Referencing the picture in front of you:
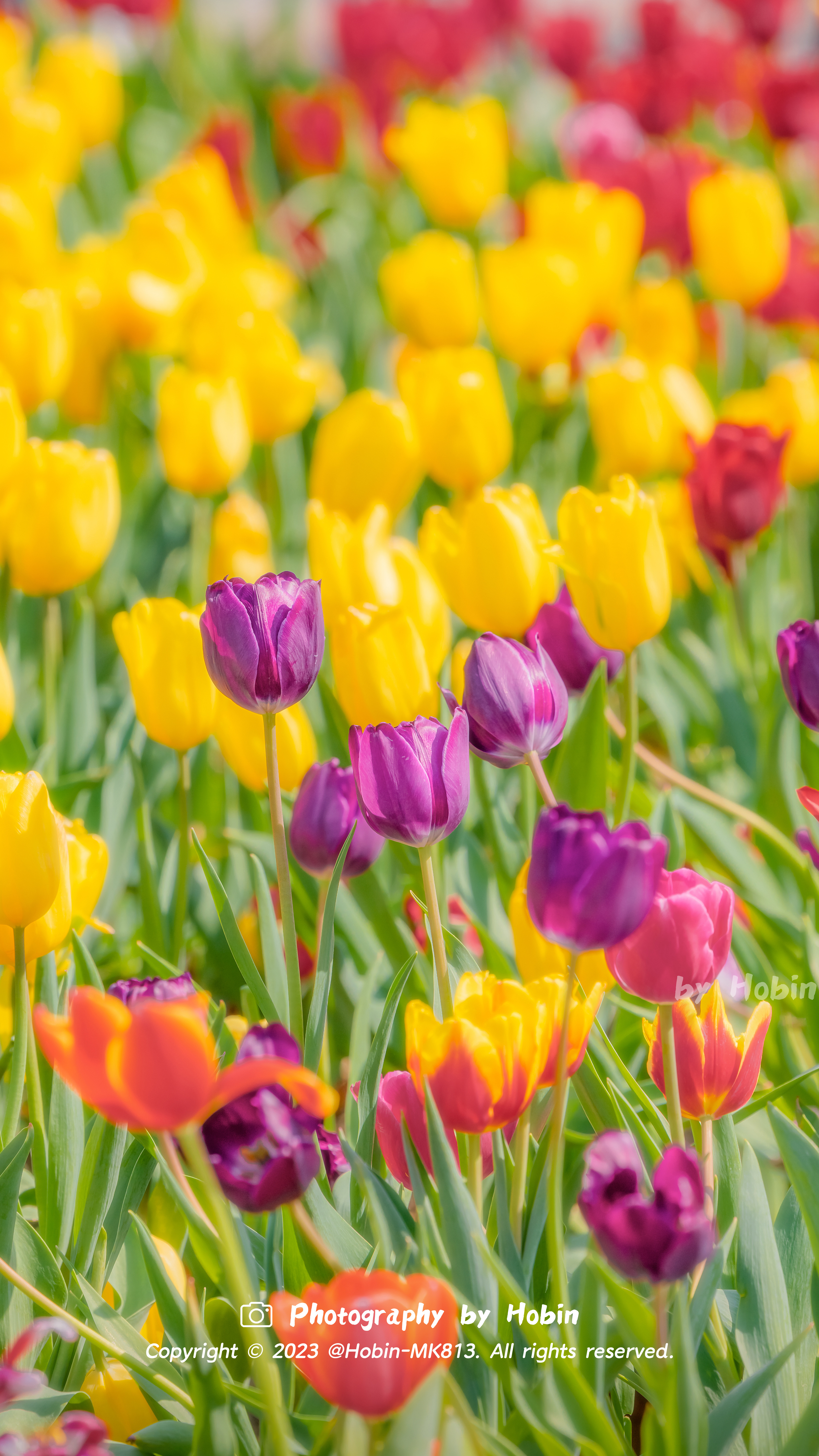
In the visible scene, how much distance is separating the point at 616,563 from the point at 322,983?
320 mm

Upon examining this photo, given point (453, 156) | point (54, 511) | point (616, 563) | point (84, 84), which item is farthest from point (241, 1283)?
point (84, 84)

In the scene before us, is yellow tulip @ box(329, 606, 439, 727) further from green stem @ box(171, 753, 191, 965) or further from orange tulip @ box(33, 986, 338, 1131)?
orange tulip @ box(33, 986, 338, 1131)

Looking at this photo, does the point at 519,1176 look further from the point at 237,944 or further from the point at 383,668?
the point at 383,668

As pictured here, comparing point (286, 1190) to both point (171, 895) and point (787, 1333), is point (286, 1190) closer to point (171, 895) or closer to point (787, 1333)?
point (787, 1333)

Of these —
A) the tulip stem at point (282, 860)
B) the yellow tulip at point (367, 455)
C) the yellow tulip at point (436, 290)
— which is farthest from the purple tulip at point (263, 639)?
the yellow tulip at point (436, 290)

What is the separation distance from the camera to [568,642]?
2.96ft

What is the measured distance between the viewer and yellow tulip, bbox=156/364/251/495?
1.24m

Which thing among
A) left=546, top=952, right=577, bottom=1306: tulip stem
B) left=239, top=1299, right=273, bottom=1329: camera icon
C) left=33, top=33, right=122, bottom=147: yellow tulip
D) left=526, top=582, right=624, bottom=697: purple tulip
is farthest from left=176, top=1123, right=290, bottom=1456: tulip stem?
left=33, top=33, right=122, bottom=147: yellow tulip

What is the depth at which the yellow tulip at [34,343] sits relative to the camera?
52.4 inches

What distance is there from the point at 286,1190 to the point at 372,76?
3209mm

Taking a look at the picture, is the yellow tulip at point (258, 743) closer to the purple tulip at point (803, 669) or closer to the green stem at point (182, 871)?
the green stem at point (182, 871)

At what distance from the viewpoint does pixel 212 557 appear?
1263mm

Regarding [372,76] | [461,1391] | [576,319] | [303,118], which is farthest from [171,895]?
[372,76]

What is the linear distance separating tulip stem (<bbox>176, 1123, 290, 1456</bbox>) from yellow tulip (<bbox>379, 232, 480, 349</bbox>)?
4.42ft
